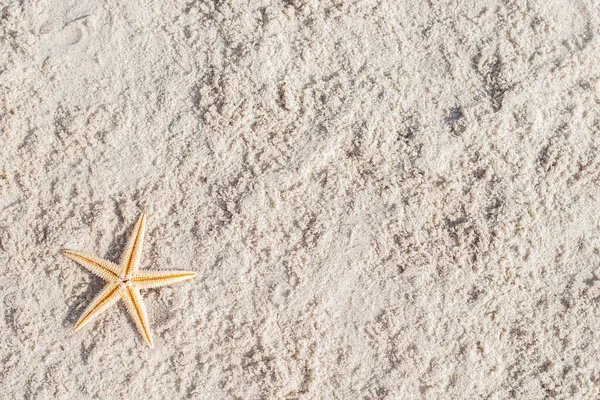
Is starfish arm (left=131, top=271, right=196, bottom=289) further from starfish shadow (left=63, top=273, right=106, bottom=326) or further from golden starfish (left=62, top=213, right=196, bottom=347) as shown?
starfish shadow (left=63, top=273, right=106, bottom=326)

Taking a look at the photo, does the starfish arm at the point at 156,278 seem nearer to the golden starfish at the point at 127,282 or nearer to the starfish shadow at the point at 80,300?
the golden starfish at the point at 127,282

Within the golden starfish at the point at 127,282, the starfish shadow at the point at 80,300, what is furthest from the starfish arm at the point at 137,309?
the starfish shadow at the point at 80,300

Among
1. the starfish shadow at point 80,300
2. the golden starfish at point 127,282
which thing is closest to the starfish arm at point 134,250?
the golden starfish at point 127,282

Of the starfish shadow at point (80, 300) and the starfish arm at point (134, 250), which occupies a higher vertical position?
the starfish arm at point (134, 250)

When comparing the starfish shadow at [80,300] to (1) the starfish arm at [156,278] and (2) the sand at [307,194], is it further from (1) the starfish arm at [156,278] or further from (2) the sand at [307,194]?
(1) the starfish arm at [156,278]

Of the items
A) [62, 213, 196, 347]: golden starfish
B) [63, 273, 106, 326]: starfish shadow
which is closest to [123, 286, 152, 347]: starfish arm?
[62, 213, 196, 347]: golden starfish

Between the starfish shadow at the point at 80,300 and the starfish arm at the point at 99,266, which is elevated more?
the starfish arm at the point at 99,266

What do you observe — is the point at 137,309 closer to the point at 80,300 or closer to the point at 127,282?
the point at 127,282

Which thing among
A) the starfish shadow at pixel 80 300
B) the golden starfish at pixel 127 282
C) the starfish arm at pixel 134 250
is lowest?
the starfish shadow at pixel 80 300
